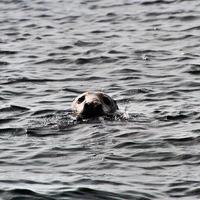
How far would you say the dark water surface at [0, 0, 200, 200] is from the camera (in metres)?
10.9

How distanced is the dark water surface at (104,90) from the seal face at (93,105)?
0.26m

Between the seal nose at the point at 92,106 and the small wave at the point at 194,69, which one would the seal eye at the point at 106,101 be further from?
the small wave at the point at 194,69

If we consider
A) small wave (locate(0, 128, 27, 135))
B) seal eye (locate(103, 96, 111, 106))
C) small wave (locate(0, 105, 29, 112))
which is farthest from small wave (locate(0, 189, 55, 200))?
small wave (locate(0, 105, 29, 112))

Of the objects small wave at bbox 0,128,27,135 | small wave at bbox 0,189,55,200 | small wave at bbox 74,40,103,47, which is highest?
small wave at bbox 74,40,103,47

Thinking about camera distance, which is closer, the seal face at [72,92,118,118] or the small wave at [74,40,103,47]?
the seal face at [72,92,118,118]

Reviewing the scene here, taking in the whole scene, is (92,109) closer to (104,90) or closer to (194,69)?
(104,90)

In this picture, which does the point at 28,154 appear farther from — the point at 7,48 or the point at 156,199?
the point at 7,48

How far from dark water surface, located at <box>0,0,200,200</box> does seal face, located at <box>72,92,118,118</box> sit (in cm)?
26

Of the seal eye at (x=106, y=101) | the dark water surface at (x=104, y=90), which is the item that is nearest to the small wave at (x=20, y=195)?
the dark water surface at (x=104, y=90)

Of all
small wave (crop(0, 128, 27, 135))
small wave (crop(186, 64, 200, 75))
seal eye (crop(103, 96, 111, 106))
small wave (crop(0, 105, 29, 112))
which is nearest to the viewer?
small wave (crop(0, 128, 27, 135))

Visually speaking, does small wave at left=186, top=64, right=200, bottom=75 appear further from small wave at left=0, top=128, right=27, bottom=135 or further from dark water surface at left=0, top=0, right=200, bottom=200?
small wave at left=0, top=128, right=27, bottom=135

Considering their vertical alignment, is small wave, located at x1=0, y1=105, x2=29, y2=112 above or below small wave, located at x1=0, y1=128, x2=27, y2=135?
above

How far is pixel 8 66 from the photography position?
22156mm

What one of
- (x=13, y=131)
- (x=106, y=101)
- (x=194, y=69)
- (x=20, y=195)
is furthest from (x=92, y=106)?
(x=194, y=69)
